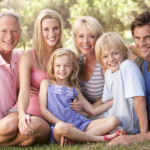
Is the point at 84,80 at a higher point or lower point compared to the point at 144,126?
higher

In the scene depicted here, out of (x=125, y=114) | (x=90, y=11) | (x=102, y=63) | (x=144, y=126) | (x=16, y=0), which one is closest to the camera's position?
(x=144, y=126)

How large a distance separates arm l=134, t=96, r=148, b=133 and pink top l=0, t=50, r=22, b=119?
5.32ft

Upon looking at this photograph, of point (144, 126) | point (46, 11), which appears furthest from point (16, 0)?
point (144, 126)

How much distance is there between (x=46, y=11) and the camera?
12.7 ft

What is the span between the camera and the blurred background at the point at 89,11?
15164 mm

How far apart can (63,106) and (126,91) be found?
81cm

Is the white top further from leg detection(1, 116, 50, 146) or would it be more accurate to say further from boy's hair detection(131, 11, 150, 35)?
leg detection(1, 116, 50, 146)

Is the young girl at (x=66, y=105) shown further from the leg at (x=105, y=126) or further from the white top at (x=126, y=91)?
the white top at (x=126, y=91)

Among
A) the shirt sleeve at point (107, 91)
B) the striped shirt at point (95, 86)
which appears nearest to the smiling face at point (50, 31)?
the striped shirt at point (95, 86)

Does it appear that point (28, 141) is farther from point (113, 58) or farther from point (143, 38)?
point (143, 38)

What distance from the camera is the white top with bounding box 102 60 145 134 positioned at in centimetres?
332

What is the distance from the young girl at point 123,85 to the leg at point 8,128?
1162 millimetres

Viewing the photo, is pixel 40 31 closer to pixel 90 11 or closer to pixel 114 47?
pixel 114 47

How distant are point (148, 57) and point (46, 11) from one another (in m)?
1.51
